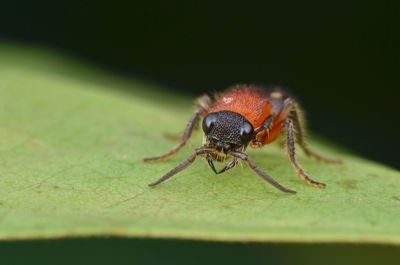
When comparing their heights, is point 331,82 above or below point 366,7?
below

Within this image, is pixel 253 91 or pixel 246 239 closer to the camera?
pixel 246 239

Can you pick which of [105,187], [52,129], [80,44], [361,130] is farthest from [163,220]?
[80,44]

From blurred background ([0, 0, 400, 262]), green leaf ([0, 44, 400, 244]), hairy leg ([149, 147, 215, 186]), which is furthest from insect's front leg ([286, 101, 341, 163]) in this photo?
blurred background ([0, 0, 400, 262])

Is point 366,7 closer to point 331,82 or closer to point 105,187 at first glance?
point 331,82

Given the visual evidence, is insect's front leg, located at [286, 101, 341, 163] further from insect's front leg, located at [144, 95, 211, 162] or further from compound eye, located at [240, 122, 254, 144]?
compound eye, located at [240, 122, 254, 144]

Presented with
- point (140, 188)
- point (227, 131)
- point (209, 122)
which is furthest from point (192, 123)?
point (140, 188)

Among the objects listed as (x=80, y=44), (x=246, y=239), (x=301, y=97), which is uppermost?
(x=80, y=44)
